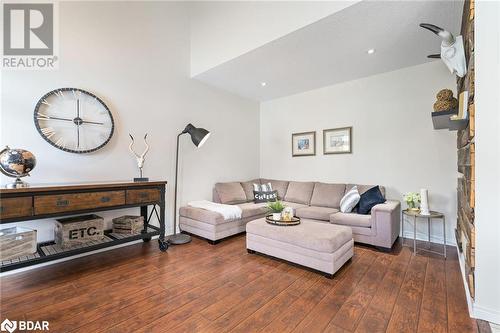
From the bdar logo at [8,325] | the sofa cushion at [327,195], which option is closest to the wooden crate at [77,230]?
the bdar logo at [8,325]

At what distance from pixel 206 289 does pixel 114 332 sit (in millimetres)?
741

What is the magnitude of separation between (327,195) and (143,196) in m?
2.94

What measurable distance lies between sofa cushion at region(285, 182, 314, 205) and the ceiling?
191 centimetres

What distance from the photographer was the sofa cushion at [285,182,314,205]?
4.26m

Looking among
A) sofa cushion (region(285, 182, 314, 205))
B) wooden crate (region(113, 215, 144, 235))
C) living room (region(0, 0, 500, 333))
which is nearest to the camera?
living room (region(0, 0, 500, 333))

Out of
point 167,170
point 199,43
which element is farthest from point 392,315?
point 199,43

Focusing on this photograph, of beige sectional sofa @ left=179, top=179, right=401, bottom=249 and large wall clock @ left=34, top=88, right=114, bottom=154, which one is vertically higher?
large wall clock @ left=34, top=88, right=114, bottom=154

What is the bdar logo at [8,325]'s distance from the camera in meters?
1.54

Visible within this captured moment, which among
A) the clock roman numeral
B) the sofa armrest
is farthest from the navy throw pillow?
the clock roman numeral

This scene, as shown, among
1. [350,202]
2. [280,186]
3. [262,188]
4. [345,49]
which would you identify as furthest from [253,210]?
[345,49]

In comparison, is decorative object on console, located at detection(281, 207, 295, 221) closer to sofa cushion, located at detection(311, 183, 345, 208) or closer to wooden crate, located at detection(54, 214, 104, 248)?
sofa cushion, located at detection(311, 183, 345, 208)

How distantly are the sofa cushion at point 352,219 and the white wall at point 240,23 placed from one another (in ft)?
8.19

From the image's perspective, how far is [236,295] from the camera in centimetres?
194

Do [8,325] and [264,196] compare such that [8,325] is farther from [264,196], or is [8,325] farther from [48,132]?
[264,196]
